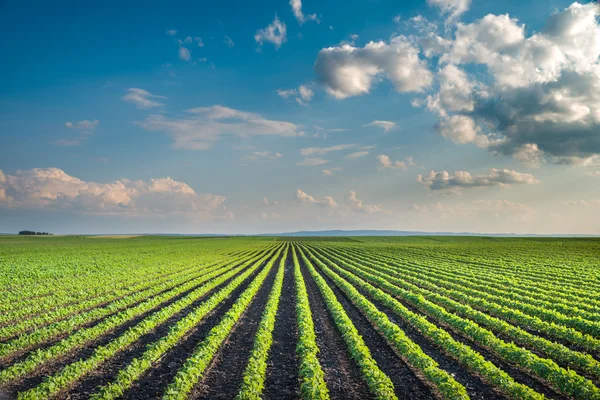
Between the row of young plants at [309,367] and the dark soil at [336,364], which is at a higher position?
the row of young plants at [309,367]

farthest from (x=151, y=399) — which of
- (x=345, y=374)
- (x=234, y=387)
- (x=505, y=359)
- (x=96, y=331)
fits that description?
(x=505, y=359)

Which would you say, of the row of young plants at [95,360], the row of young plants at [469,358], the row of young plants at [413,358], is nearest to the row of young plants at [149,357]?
the row of young plants at [95,360]

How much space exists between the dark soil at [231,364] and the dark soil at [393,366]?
4082 millimetres

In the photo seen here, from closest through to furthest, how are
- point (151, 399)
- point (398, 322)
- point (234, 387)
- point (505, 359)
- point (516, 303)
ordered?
point (151, 399), point (234, 387), point (505, 359), point (398, 322), point (516, 303)

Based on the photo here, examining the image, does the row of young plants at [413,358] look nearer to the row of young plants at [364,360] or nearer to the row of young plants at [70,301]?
the row of young plants at [364,360]

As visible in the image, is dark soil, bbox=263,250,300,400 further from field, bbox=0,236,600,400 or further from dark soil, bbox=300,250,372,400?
dark soil, bbox=300,250,372,400

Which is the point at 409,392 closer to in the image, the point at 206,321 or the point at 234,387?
the point at 234,387

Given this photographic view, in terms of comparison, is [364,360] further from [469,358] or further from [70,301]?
[70,301]

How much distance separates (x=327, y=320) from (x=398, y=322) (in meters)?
3.48

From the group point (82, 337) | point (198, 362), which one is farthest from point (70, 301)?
point (198, 362)

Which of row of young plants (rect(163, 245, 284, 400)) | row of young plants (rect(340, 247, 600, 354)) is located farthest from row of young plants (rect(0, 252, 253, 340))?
row of young plants (rect(340, 247, 600, 354))

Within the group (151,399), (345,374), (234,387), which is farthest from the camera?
(345,374)

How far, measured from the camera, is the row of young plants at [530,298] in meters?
17.7

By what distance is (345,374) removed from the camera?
11.1 metres
